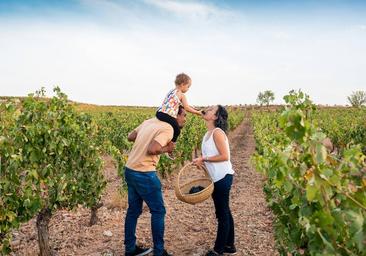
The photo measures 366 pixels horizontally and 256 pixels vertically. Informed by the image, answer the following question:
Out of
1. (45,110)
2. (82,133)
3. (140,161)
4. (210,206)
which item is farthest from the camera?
(210,206)

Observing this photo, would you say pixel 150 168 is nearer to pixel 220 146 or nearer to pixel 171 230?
pixel 220 146

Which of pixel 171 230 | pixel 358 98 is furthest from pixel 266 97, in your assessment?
pixel 171 230

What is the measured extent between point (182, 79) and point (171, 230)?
8.62ft

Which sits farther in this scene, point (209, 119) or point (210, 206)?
point (210, 206)

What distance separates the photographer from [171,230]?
6848mm

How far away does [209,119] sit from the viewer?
17.0ft

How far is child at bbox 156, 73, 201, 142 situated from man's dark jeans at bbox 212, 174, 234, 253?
0.79 metres

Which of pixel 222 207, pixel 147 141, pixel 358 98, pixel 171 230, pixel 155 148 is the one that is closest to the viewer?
pixel 155 148

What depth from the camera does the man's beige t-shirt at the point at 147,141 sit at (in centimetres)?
491

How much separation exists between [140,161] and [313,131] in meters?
3.03

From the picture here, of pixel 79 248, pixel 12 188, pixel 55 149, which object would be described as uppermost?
pixel 55 149

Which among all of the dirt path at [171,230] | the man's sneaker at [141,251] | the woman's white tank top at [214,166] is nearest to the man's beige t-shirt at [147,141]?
the woman's white tank top at [214,166]

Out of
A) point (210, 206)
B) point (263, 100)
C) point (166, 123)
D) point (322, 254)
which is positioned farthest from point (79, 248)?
point (263, 100)

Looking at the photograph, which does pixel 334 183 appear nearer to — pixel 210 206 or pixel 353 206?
pixel 353 206
